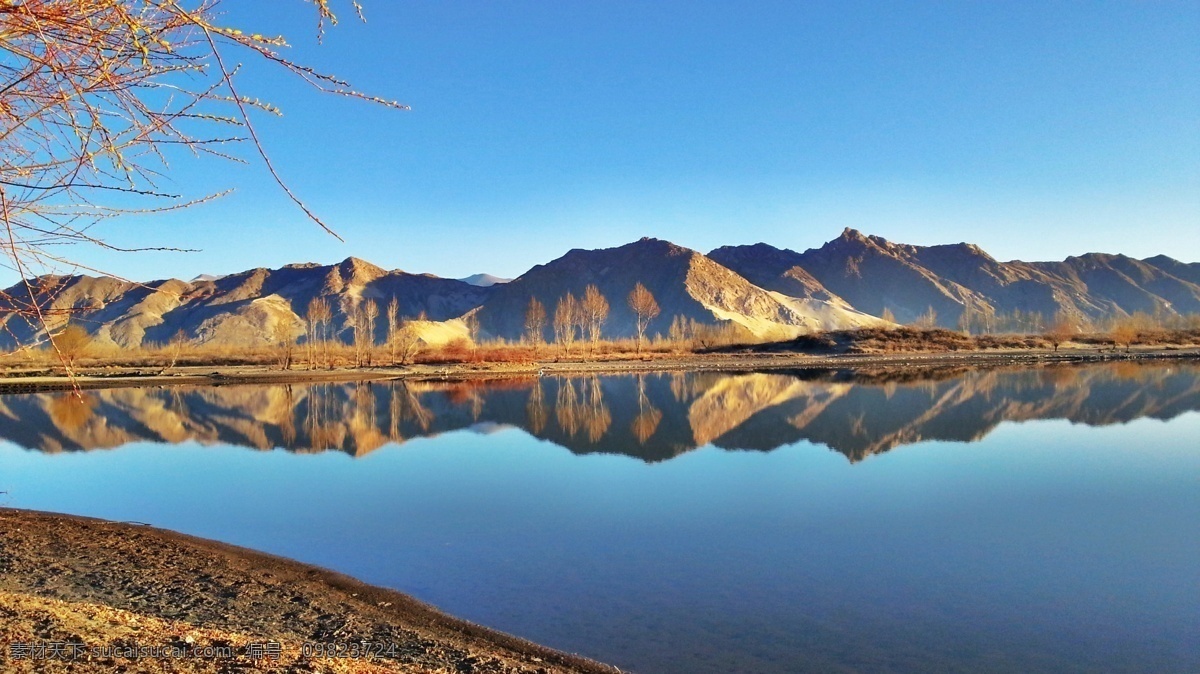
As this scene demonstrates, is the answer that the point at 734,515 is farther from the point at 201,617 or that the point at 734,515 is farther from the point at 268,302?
the point at 268,302

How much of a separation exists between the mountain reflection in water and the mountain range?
220 ft

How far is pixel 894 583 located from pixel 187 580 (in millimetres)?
6866

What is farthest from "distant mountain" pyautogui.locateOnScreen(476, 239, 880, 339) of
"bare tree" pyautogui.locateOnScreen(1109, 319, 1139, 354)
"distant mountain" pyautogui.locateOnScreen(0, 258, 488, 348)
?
"bare tree" pyautogui.locateOnScreen(1109, 319, 1139, 354)

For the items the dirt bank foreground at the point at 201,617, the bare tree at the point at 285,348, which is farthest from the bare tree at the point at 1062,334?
the dirt bank foreground at the point at 201,617

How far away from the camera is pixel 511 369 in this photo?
50.4m

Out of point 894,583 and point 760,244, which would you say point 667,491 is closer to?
point 894,583

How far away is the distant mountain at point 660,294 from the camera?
119m

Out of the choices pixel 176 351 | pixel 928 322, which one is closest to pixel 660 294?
pixel 928 322

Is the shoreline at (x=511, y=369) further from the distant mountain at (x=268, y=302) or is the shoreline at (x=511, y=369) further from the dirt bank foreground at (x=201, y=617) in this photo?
the distant mountain at (x=268, y=302)

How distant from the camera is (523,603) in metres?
6.71

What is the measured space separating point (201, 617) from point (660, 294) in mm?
123074

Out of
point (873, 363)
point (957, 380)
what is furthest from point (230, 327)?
point (957, 380)

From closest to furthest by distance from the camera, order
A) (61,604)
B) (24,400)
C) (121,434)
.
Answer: (61,604), (121,434), (24,400)

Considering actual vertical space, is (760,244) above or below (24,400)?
above
